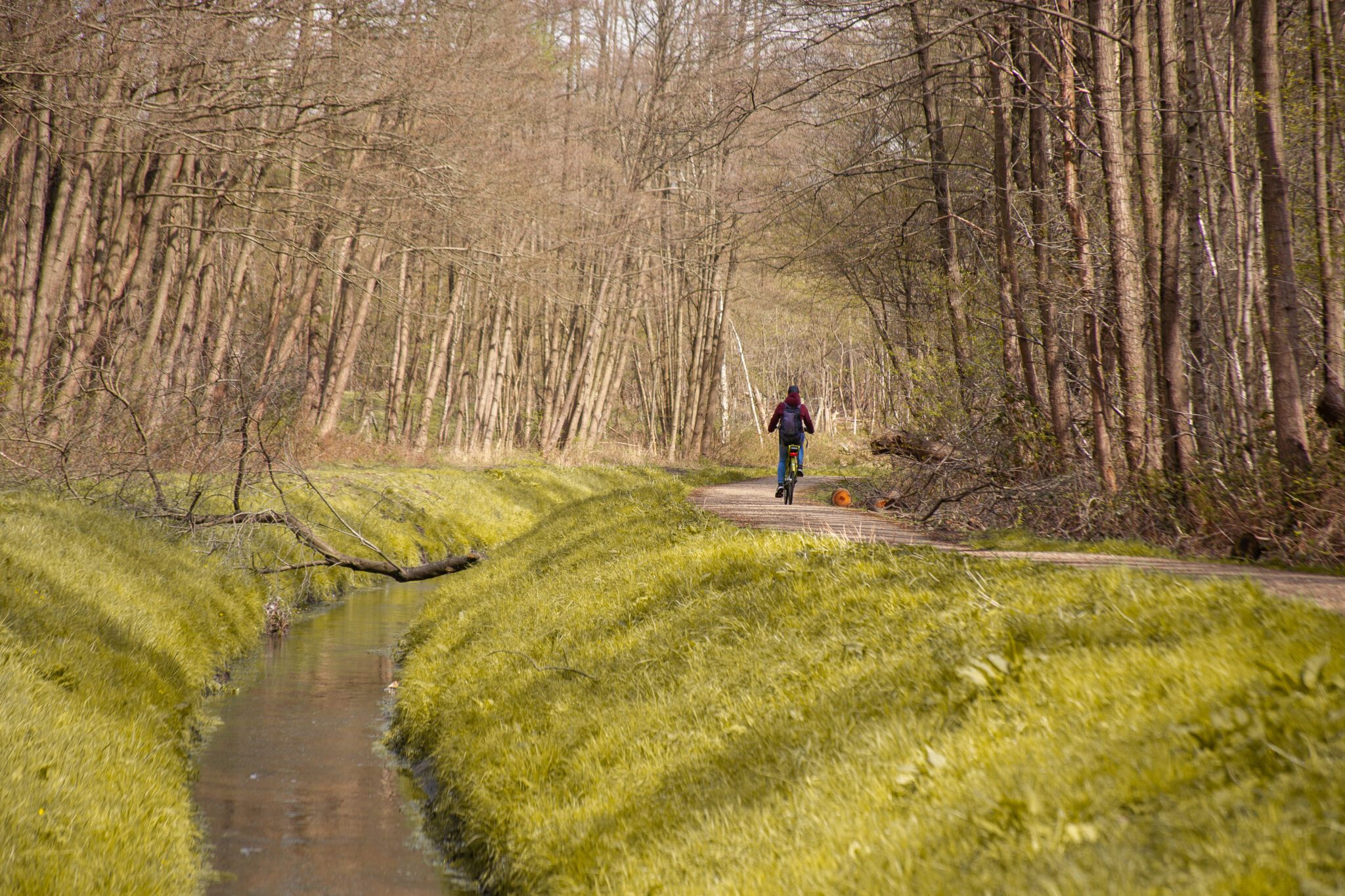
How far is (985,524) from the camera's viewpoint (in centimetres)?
1315

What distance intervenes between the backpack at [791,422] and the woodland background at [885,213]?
6.30ft

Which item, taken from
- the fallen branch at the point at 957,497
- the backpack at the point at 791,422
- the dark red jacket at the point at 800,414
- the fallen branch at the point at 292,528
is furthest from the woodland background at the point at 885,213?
the backpack at the point at 791,422

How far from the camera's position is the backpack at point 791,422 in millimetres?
16922

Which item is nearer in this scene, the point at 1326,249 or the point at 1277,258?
the point at 1277,258

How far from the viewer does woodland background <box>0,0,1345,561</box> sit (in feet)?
36.6

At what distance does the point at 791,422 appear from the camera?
16.9m

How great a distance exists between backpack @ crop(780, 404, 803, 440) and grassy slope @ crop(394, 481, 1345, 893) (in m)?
8.02

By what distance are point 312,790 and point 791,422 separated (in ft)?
35.6

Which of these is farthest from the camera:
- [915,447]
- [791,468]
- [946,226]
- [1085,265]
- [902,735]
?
[946,226]

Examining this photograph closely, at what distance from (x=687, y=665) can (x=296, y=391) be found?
33.6 ft

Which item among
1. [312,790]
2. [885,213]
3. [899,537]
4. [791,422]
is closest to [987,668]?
[312,790]

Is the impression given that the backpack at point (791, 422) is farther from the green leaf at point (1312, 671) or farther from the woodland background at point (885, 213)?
the green leaf at point (1312, 671)

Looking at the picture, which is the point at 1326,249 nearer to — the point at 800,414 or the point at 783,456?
the point at 800,414

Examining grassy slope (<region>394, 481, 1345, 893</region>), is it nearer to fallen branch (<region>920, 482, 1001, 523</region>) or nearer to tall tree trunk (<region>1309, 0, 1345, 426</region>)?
tall tree trunk (<region>1309, 0, 1345, 426</region>)
